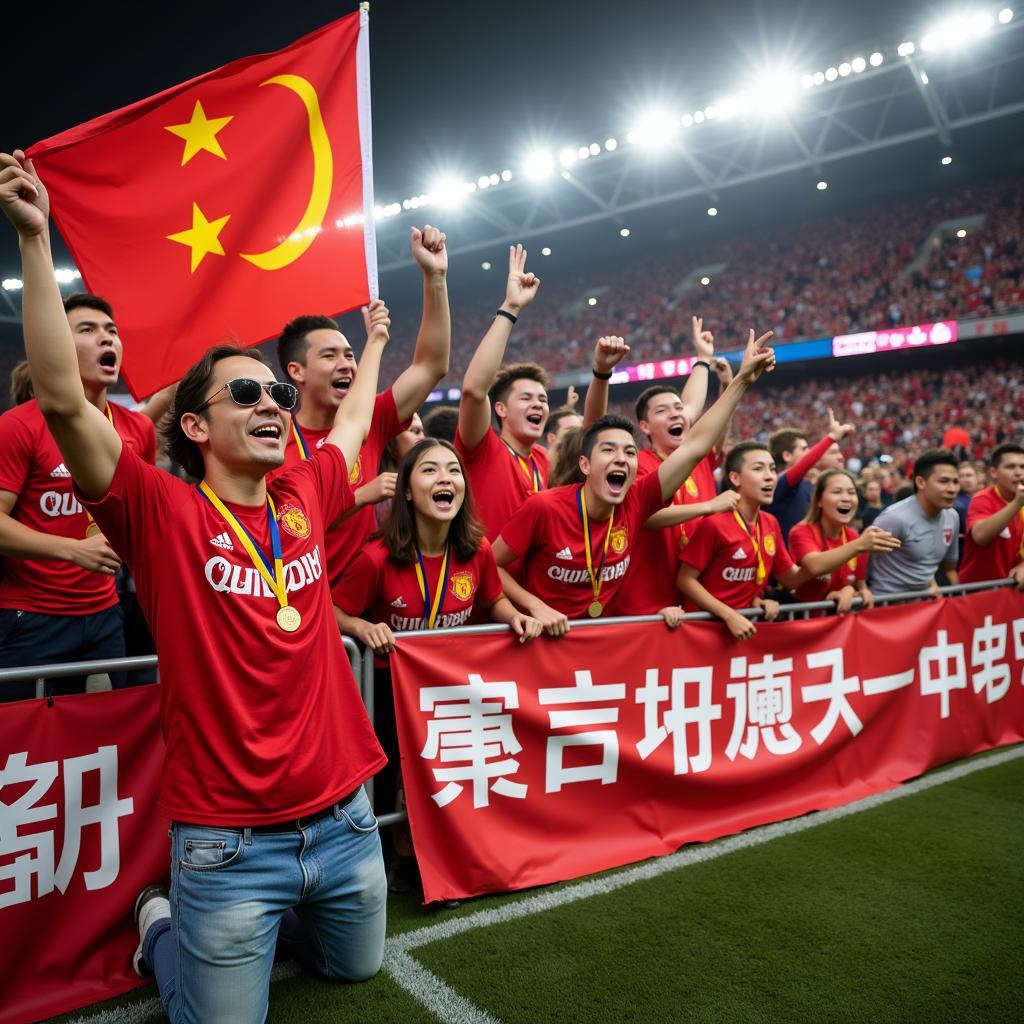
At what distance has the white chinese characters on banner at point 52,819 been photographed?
2.43m

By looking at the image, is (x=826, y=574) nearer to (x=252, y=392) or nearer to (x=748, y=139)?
(x=252, y=392)

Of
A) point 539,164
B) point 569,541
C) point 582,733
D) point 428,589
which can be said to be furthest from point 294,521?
point 539,164

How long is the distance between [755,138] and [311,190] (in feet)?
73.0

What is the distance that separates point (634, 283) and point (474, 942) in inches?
1125

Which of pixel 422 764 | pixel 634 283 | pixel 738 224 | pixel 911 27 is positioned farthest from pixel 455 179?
pixel 422 764

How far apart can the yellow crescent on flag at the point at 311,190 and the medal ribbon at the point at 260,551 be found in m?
1.83

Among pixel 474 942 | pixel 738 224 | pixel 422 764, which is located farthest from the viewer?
pixel 738 224

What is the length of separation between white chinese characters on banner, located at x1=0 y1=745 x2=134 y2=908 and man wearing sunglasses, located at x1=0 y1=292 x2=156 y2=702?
0.32m

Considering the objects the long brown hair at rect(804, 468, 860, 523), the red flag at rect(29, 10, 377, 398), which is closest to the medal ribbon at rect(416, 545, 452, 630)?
the red flag at rect(29, 10, 377, 398)

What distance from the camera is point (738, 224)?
90.9 feet

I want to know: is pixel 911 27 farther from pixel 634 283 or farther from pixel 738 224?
pixel 634 283

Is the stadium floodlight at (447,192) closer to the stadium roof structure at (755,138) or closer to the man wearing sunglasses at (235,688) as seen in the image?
the stadium roof structure at (755,138)

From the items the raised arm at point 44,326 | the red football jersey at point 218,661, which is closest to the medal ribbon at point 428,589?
the red football jersey at point 218,661

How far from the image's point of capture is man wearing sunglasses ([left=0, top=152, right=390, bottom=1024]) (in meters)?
2.02
